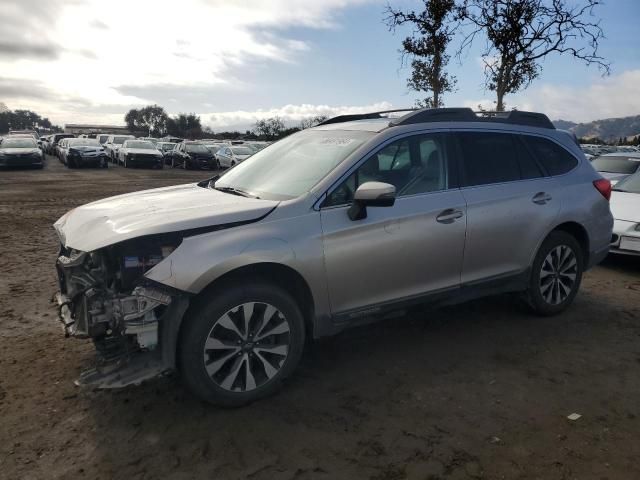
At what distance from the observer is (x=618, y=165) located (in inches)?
417

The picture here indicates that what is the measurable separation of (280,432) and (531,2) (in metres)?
11.7

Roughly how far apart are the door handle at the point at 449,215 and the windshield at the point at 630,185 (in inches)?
202

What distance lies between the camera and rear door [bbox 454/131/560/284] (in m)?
4.15

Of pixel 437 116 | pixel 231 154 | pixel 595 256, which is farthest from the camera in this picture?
pixel 231 154

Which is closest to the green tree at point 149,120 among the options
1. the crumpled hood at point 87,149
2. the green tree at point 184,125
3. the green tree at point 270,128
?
the green tree at point 184,125

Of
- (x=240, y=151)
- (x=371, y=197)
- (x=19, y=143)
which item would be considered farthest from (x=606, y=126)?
(x=371, y=197)

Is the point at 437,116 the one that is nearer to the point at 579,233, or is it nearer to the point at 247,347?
the point at 579,233

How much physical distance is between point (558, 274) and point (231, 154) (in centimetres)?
2331

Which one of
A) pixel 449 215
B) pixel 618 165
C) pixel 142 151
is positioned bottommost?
pixel 449 215

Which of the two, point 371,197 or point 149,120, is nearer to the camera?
point 371,197

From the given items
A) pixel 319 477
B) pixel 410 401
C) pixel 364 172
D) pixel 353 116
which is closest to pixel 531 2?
pixel 353 116

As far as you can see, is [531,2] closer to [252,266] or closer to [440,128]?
[440,128]

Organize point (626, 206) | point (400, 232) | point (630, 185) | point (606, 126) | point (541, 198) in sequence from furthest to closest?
1. point (606, 126)
2. point (630, 185)
3. point (626, 206)
4. point (541, 198)
5. point (400, 232)

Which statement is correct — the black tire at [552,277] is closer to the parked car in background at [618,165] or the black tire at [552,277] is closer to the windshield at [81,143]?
the parked car in background at [618,165]
